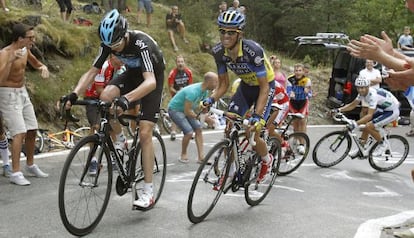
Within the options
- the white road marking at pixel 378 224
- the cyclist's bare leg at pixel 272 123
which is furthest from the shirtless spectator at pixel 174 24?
the white road marking at pixel 378 224

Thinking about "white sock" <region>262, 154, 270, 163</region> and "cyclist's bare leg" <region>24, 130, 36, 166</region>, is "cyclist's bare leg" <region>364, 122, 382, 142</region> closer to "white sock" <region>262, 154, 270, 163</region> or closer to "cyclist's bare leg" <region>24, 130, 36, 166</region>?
"white sock" <region>262, 154, 270, 163</region>

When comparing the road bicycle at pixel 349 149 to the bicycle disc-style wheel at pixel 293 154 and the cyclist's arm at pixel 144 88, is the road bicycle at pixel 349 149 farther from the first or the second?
the cyclist's arm at pixel 144 88

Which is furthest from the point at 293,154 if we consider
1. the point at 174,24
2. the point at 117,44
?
the point at 174,24

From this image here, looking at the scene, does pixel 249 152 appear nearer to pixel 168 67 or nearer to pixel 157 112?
pixel 157 112

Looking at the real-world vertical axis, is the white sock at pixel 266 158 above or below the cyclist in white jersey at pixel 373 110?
below

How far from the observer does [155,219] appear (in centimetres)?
577

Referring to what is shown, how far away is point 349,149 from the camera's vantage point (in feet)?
32.0

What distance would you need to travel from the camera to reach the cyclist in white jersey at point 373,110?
973cm

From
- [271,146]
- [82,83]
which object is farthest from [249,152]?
[82,83]

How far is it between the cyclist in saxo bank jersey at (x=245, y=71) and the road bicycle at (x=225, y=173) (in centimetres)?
12

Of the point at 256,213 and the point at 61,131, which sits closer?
the point at 256,213

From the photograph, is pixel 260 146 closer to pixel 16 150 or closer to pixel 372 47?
pixel 372 47

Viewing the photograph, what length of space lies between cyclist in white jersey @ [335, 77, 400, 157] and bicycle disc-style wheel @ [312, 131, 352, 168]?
26 cm

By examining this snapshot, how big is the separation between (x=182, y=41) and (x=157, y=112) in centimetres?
1329
